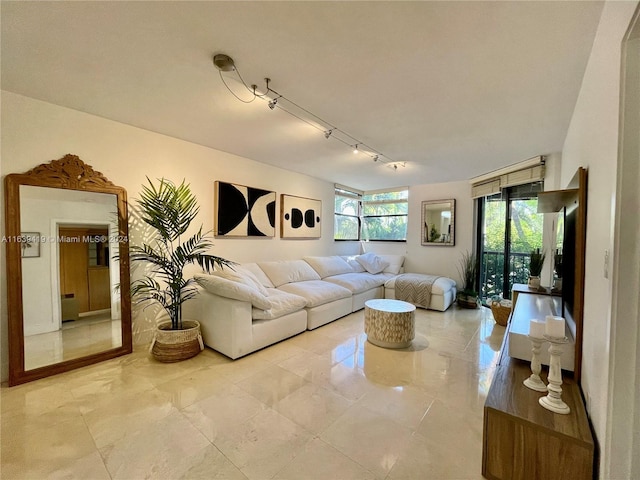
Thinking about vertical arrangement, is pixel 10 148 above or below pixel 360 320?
above

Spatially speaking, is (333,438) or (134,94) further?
(134,94)

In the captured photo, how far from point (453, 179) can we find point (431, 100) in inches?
129

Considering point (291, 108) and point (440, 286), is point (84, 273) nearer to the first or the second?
point (291, 108)

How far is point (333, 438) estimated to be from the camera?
1612 mm

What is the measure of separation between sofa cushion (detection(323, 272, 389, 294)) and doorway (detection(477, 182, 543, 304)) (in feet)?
6.09

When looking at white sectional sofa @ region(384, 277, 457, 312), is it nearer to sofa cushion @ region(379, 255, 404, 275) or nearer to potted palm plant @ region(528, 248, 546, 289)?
sofa cushion @ region(379, 255, 404, 275)

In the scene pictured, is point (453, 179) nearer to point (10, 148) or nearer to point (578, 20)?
point (578, 20)

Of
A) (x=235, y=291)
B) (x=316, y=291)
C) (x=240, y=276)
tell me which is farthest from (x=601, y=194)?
(x=240, y=276)

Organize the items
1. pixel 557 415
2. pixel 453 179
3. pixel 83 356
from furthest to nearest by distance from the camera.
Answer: pixel 453 179, pixel 83 356, pixel 557 415

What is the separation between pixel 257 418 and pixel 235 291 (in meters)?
1.17

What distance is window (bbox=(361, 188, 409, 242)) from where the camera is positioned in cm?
593

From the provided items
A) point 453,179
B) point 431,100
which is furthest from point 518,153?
point 431,100

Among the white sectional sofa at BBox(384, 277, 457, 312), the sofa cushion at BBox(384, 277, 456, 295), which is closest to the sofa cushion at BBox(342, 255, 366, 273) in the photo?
the sofa cushion at BBox(384, 277, 456, 295)

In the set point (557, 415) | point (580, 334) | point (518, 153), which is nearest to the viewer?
point (557, 415)
